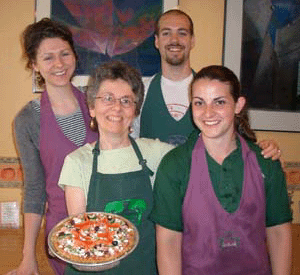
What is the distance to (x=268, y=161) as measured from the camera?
1207 millimetres

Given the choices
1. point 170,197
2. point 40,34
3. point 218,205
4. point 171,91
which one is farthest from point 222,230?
point 40,34

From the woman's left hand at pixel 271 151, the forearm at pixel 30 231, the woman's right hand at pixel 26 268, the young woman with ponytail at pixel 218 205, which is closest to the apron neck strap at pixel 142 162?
the young woman with ponytail at pixel 218 205

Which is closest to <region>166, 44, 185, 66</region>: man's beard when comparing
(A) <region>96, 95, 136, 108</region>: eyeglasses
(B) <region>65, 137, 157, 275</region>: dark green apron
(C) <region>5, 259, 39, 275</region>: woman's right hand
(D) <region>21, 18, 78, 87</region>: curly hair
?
(D) <region>21, 18, 78, 87</region>: curly hair

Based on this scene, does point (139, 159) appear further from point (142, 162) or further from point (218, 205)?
point (218, 205)

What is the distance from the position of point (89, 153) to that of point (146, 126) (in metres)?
0.56

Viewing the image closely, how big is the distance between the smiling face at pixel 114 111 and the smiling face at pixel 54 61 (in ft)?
0.90

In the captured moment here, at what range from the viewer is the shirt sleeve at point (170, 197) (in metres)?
1.18

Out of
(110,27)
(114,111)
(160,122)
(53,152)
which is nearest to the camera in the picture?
(114,111)

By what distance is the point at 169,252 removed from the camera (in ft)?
3.85

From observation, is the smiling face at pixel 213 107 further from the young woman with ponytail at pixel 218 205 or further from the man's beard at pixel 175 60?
the man's beard at pixel 175 60

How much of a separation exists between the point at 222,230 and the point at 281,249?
206 mm

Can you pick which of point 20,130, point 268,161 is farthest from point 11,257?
point 268,161

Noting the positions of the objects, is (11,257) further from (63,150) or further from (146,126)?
(146,126)

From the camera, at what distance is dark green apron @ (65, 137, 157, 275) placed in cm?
126
